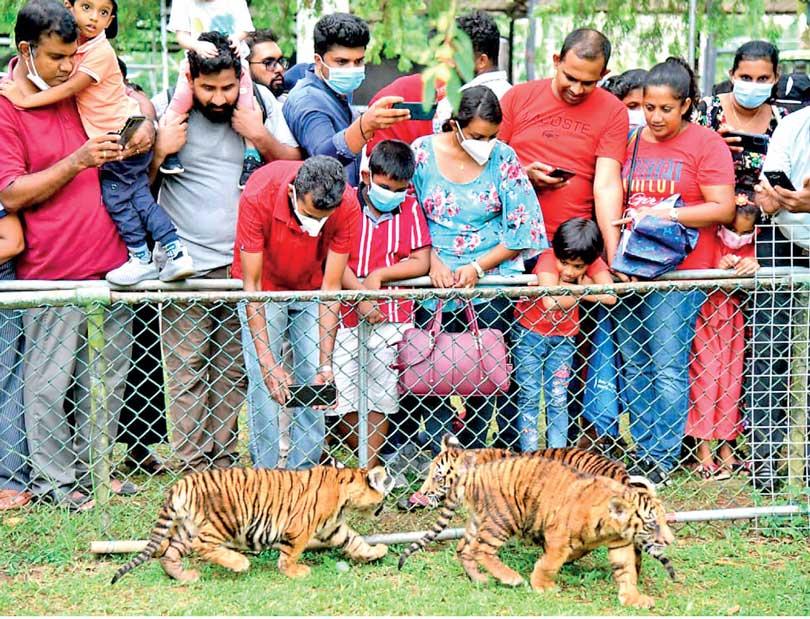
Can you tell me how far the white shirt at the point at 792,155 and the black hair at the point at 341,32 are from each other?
6.72ft

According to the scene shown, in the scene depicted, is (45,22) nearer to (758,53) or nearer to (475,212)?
(475,212)

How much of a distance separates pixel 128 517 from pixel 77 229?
4.30ft

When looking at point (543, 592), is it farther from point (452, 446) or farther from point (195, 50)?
point (195, 50)

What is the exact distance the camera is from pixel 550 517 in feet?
14.2

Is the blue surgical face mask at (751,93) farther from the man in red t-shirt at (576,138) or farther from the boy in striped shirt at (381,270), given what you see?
the boy in striped shirt at (381,270)

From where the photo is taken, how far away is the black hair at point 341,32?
215 inches

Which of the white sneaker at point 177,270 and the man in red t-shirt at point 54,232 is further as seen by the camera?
the man in red t-shirt at point 54,232

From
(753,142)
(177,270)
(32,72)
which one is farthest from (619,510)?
(32,72)

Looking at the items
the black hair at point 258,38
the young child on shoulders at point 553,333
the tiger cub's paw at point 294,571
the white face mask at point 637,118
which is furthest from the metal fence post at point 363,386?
the black hair at point 258,38

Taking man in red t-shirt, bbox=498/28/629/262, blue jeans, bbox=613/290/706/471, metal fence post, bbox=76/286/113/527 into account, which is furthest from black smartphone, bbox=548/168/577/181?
metal fence post, bbox=76/286/113/527

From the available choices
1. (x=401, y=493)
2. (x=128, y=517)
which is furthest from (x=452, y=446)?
(x=128, y=517)

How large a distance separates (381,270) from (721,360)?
176 cm

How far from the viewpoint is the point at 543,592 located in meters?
4.31

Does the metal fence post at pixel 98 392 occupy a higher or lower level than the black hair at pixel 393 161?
lower
